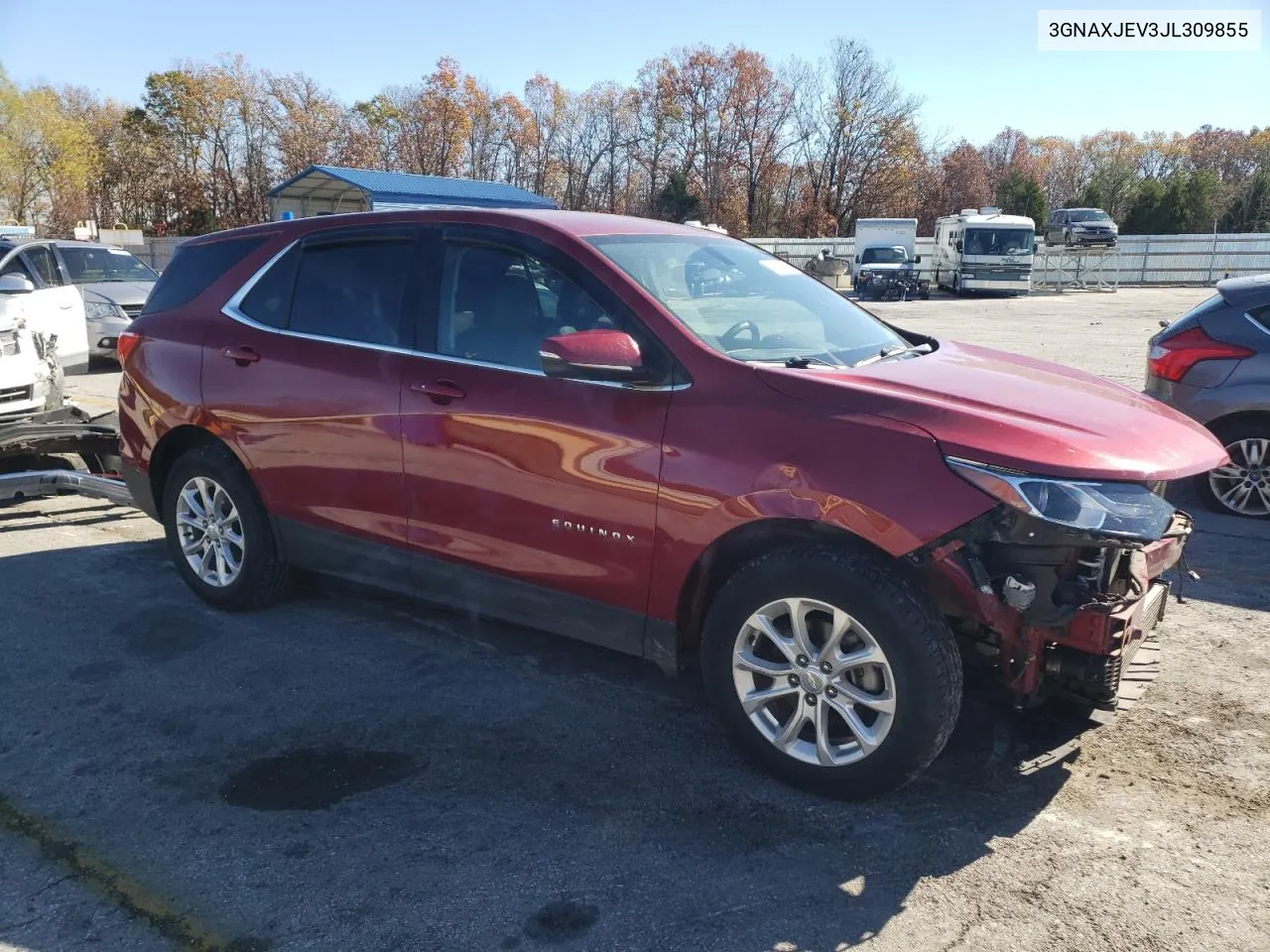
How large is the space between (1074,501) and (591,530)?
1575 millimetres

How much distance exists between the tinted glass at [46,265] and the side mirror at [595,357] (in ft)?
34.5

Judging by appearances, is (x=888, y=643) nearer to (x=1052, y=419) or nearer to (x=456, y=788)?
(x=1052, y=419)

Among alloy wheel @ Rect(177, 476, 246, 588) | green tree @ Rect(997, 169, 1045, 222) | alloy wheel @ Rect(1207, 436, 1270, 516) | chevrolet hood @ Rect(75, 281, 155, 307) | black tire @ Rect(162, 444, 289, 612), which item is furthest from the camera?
green tree @ Rect(997, 169, 1045, 222)

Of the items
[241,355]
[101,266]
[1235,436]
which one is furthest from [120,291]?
[1235,436]

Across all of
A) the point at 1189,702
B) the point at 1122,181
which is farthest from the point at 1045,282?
the point at 1189,702

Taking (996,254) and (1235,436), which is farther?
(996,254)

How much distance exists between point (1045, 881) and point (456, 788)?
183 centimetres

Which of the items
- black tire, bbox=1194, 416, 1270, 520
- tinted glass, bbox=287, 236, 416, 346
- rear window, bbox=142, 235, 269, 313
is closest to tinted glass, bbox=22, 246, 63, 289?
rear window, bbox=142, 235, 269, 313

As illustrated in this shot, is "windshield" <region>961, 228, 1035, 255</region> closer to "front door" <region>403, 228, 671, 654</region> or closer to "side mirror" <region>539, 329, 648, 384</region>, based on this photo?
"front door" <region>403, 228, 671, 654</region>

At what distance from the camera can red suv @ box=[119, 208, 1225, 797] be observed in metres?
2.88

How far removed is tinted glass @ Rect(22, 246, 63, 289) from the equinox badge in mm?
10462

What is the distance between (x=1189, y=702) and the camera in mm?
3879

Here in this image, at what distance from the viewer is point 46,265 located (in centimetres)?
1208

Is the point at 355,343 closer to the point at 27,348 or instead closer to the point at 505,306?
the point at 505,306
